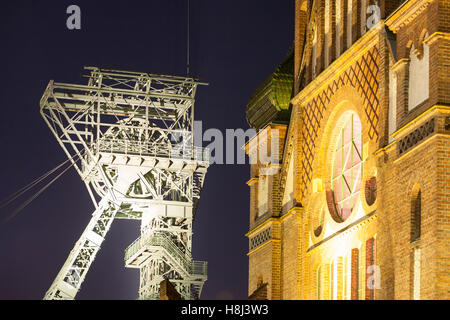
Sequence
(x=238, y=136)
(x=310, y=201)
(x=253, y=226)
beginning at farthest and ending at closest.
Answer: (x=238, y=136) < (x=253, y=226) < (x=310, y=201)

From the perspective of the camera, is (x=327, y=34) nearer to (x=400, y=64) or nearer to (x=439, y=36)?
(x=400, y=64)

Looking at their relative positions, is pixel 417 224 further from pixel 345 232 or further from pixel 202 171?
pixel 202 171

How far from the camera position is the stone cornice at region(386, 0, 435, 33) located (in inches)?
939

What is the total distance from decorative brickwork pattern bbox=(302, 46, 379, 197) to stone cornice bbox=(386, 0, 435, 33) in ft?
3.67

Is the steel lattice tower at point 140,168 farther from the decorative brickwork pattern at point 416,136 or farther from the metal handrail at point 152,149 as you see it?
the decorative brickwork pattern at point 416,136

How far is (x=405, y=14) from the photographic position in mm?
24484

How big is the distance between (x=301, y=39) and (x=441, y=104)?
9.62 meters

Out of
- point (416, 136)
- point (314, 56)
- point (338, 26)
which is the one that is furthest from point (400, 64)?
point (314, 56)

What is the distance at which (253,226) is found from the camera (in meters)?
33.2

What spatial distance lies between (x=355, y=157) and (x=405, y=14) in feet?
14.1

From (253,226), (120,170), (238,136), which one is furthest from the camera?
(120,170)

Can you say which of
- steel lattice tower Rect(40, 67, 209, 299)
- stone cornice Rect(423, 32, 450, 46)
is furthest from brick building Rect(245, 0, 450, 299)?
steel lattice tower Rect(40, 67, 209, 299)
